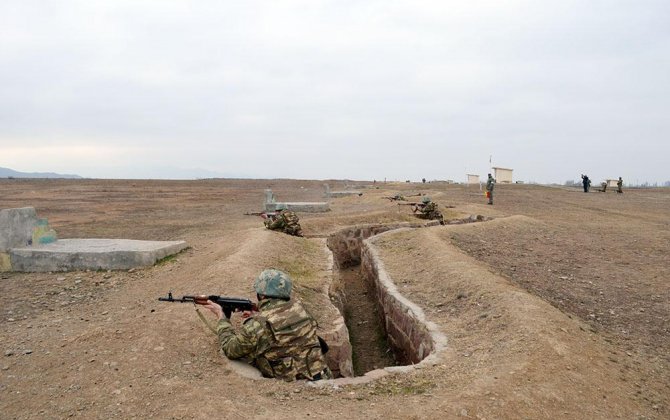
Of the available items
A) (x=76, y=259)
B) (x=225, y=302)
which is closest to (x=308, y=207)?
(x=76, y=259)

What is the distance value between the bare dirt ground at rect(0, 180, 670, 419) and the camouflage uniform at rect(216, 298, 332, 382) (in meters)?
0.23

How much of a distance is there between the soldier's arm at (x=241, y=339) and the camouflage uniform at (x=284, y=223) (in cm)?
721

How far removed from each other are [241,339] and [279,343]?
1.20 feet

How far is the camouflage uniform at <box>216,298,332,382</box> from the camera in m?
4.51

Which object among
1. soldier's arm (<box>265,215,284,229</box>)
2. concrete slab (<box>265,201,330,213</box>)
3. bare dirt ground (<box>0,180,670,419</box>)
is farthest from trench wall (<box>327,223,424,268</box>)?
concrete slab (<box>265,201,330,213</box>)

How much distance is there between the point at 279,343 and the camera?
179 inches

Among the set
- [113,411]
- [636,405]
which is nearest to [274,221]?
[113,411]

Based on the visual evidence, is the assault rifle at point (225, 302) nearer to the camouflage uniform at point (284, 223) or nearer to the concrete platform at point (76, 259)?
the concrete platform at point (76, 259)

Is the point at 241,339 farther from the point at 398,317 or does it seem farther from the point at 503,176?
the point at 503,176

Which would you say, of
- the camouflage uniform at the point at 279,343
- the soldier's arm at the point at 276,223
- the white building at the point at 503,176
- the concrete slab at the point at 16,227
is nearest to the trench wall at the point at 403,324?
the camouflage uniform at the point at 279,343

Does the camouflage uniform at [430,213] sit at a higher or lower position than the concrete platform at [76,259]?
higher

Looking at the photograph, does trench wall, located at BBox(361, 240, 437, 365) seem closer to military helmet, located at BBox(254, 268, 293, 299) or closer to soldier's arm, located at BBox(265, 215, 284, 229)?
military helmet, located at BBox(254, 268, 293, 299)

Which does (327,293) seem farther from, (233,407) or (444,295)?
(233,407)

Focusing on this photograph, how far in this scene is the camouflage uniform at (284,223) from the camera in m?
12.0
